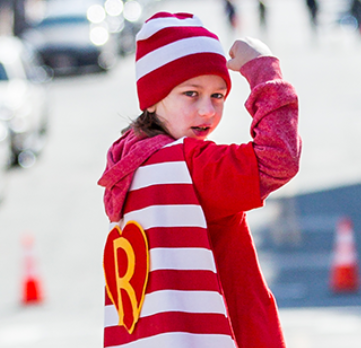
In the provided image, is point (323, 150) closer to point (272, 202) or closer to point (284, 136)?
point (272, 202)

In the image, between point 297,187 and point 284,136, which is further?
point 297,187

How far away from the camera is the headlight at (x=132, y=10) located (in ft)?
90.5

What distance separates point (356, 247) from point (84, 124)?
8211 millimetres

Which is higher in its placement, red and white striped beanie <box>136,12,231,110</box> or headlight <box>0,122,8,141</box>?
headlight <box>0,122,8,141</box>

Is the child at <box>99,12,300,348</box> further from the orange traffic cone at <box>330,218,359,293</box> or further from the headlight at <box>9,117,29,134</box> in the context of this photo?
the headlight at <box>9,117,29,134</box>

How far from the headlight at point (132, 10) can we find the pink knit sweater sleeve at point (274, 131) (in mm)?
25181

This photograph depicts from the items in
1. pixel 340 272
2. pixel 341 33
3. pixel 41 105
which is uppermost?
pixel 341 33

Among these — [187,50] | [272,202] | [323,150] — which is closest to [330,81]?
[323,150]

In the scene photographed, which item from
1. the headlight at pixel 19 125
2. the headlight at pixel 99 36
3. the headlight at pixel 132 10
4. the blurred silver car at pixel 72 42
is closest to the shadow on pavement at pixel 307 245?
the headlight at pixel 19 125

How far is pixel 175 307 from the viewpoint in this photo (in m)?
2.20

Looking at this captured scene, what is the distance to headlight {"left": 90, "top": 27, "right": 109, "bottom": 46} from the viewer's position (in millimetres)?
21353

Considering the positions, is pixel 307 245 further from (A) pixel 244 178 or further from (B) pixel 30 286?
(A) pixel 244 178

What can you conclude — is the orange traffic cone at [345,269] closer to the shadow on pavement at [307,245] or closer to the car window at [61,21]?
the shadow on pavement at [307,245]

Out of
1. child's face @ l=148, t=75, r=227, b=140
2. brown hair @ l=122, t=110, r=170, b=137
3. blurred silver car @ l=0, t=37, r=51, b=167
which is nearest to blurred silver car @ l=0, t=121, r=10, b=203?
blurred silver car @ l=0, t=37, r=51, b=167
